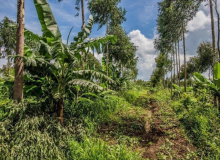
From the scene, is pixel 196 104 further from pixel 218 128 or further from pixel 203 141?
pixel 203 141

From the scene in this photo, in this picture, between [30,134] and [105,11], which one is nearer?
[30,134]

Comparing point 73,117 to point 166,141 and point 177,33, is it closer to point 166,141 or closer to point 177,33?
point 166,141

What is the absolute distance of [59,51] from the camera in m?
4.71

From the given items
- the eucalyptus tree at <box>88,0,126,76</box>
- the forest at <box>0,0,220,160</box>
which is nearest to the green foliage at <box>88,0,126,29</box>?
the eucalyptus tree at <box>88,0,126,76</box>

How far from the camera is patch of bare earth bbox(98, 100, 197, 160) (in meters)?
4.54

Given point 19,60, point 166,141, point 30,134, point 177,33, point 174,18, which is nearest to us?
point 30,134

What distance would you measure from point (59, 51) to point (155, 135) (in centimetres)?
471

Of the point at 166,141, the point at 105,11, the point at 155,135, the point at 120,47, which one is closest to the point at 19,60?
the point at 155,135

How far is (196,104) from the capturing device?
25.8 ft

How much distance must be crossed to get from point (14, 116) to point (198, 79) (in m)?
9.55

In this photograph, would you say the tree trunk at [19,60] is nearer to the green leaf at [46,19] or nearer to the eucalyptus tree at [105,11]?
the green leaf at [46,19]

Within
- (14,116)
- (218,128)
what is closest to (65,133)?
(14,116)

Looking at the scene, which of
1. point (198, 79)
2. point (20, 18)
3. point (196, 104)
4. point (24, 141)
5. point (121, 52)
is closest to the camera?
point (24, 141)

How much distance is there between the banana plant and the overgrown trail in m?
2.68
